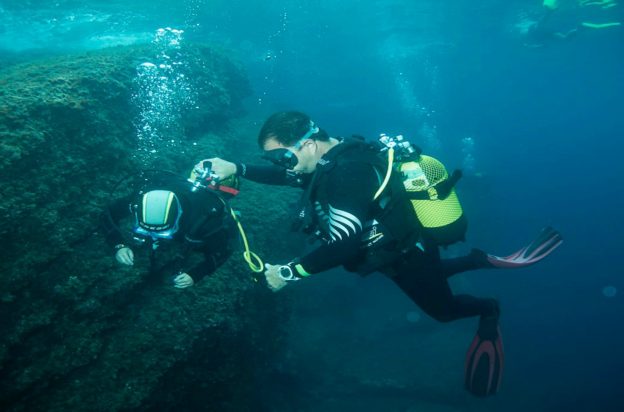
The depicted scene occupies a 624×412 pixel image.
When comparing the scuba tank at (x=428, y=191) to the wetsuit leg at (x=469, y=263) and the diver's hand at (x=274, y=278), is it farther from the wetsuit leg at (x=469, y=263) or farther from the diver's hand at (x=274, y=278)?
the diver's hand at (x=274, y=278)

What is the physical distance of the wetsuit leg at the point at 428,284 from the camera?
3.46 m

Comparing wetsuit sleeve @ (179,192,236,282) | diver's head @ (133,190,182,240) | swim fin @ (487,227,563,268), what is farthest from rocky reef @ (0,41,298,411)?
swim fin @ (487,227,563,268)

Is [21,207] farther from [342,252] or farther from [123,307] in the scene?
[342,252]

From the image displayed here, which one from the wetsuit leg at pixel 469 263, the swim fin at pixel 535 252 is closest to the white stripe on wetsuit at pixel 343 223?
the wetsuit leg at pixel 469 263

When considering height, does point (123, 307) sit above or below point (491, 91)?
above

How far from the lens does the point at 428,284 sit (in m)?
3.52

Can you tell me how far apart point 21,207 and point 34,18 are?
2456cm

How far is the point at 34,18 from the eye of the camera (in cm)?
2070

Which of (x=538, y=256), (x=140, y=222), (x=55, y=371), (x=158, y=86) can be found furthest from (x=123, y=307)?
(x=158, y=86)

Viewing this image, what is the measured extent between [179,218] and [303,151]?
1712 mm

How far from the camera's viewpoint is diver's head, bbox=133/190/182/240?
12.0 feet

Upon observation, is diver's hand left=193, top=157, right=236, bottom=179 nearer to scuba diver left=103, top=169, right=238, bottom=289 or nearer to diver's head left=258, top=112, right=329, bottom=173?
scuba diver left=103, top=169, right=238, bottom=289

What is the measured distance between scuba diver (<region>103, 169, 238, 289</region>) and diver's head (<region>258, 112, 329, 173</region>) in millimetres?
844

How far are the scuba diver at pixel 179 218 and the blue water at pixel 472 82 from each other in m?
7.05
